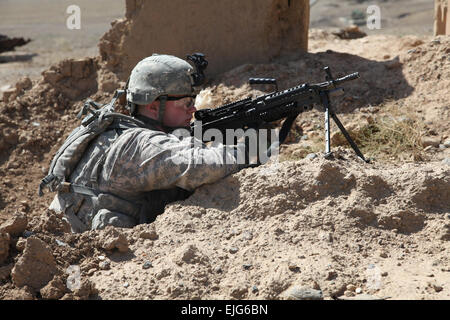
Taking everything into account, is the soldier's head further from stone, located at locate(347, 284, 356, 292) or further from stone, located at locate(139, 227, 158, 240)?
stone, located at locate(347, 284, 356, 292)

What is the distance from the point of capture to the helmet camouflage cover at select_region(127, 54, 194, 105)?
416cm

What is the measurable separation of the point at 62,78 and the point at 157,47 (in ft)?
3.88

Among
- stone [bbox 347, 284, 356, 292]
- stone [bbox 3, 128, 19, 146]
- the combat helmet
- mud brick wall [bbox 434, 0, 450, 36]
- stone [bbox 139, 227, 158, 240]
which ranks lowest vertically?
stone [bbox 3, 128, 19, 146]

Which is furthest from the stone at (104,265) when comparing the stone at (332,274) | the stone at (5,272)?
the stone at (332,274)

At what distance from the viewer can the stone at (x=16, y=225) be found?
10.9ft

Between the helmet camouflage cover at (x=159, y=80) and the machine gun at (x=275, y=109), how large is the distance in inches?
11.4

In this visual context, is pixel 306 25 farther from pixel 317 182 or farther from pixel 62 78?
pixel 317 182

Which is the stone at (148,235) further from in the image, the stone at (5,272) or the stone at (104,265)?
the stone at (5,272)

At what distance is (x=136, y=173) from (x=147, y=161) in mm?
124

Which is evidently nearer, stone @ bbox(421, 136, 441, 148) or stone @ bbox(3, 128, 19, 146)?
stone @ bbox(421, 136, 441, 148)

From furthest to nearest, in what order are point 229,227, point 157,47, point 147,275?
1. point 157,47
2. point 229,227
3. point 147,275

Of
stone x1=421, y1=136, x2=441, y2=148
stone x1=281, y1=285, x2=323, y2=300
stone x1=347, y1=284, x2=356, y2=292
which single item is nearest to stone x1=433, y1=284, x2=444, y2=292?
stone x1=347, y1=284, x2=356, y2=292
